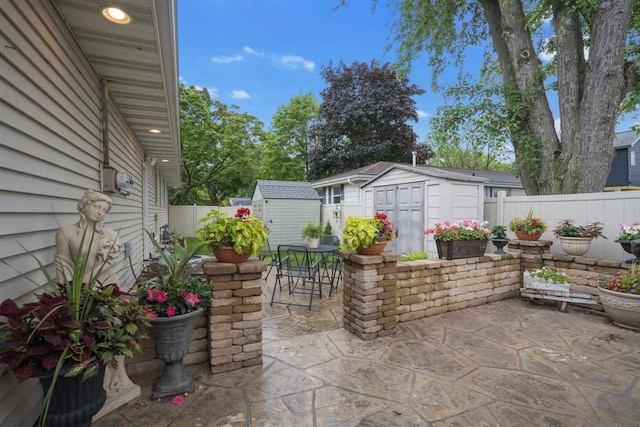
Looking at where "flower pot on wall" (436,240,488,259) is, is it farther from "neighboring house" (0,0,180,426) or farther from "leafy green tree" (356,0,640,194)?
"neighboring house" (0,0,180,426)

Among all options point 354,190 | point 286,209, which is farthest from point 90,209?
point 354,190

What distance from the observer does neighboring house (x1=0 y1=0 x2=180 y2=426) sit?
154 centimetres

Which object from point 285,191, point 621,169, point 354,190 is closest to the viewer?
point 285,191

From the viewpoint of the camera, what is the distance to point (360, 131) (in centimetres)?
1831

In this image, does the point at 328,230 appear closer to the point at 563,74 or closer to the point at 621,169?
the point at 563,74

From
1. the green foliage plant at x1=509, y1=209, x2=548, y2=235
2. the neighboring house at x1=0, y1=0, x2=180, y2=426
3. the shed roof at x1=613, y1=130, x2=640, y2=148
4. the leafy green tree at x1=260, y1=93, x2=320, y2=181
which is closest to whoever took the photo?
the neighboring house at x1=0, y1=0, x2=180, y2=426

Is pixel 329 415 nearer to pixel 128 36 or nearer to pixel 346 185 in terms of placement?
pixel 128 36

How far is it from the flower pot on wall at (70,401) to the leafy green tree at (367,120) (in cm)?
1708

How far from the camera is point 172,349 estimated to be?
208 cm

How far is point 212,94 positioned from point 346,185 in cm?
981

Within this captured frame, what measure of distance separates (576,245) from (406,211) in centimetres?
309

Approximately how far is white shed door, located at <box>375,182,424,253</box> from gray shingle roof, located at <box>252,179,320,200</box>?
4.27 meters

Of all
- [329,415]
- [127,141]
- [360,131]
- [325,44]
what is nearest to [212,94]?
[325,44]

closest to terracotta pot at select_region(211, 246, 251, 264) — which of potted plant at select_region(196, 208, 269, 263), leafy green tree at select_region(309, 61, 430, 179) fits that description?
potted plant at select_region(196, 208, 269, 263)
